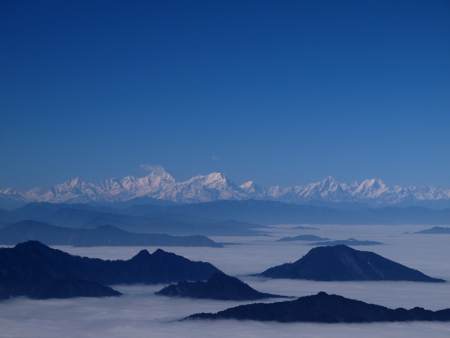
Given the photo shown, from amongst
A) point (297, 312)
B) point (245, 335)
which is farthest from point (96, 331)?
point (297, 312)

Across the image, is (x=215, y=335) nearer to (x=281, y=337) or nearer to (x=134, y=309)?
(x=281, y=337)

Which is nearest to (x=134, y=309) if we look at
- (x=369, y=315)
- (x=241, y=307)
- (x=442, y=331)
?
(x=241, y=307)

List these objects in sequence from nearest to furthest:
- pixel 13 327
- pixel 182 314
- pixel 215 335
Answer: pixel 215 335, pixel 13 327, pixel 182 314

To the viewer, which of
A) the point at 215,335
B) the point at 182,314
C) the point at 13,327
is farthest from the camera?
the point at 182,314

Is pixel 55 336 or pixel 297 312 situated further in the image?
pixel 297 312

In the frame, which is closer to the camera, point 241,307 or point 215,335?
point 215,335

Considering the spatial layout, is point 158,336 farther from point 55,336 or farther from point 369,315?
point 369,315
